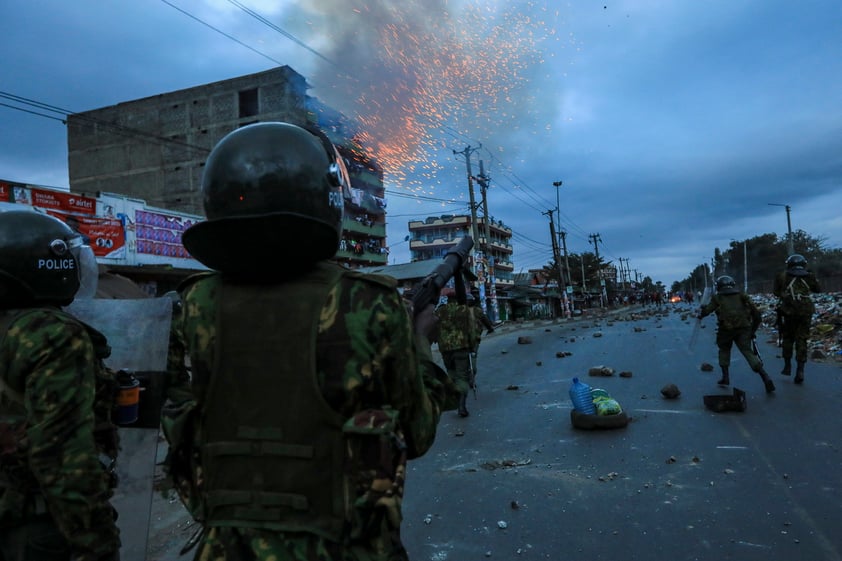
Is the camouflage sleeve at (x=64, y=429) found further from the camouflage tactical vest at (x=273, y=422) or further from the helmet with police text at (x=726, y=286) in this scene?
the helmet with police text at (x=726, y=286)

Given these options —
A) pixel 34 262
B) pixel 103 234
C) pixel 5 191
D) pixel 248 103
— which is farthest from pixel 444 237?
pixel 34 262

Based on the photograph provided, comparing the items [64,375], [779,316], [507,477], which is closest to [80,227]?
[507,477]

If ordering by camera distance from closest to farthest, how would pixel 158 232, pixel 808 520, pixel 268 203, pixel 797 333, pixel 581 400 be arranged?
pixel 268 203, pixel 808 520, pixel 581 400, pixel 797 333, pixel 158 232

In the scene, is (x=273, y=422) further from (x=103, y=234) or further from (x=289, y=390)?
(x=103, y=234)

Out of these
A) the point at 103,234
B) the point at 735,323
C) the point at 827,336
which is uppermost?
the point at 103,234

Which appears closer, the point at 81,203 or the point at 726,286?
the point at 726,286

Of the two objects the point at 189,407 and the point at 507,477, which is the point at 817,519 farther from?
the point at 189,407

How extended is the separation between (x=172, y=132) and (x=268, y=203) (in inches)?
1596

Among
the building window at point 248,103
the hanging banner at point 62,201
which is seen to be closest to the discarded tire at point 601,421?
the hanging banner at point 62,201

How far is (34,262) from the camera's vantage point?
2027 mm

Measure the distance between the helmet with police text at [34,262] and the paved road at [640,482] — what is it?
2590 millimetres

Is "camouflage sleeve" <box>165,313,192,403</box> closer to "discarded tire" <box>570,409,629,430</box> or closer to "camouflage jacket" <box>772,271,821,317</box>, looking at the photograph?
"discarded tire" <box>570,409,629,430</box>

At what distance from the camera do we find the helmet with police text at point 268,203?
1323 mm

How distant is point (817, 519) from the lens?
3.58 m
